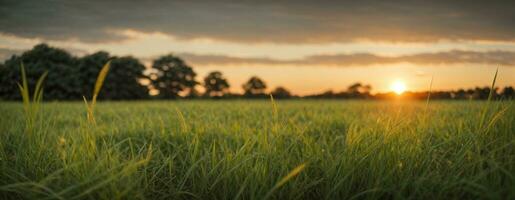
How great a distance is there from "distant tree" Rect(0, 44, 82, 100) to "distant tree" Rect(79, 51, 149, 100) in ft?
3.57

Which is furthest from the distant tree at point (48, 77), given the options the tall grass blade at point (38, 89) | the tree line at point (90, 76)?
the tall grass blade at point (38, 89)

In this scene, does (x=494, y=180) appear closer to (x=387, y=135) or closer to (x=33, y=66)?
(x=387, y=135)

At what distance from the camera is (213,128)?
506cm

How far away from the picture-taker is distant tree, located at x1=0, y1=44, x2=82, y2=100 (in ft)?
115

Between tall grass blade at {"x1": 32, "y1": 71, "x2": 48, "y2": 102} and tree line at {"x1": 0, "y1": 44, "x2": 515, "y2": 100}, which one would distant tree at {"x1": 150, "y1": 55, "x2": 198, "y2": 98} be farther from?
tall grass blade at {"x1": 32, "y1": 71, "x2": 48, "y2": 102}

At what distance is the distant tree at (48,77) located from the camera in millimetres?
35156

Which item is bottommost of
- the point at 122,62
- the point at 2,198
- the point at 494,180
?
the point at 2,198

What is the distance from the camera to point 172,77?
47.2m

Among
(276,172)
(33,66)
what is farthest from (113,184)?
(33,66)

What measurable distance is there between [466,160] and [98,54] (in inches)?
1629

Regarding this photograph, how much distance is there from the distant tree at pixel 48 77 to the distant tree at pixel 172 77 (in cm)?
1010

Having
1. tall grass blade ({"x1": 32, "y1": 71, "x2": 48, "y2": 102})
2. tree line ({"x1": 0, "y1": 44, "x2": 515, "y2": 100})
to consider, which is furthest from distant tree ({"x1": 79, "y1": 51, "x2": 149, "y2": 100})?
tall grass blade ({"x1": 32, "y1": 71, "x2": 48, "y2": 102})

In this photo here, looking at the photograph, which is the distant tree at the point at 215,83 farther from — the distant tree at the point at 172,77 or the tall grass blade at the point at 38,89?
the tall grass blade at the point at 38,89

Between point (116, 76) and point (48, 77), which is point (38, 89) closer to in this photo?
point (48, 77)
